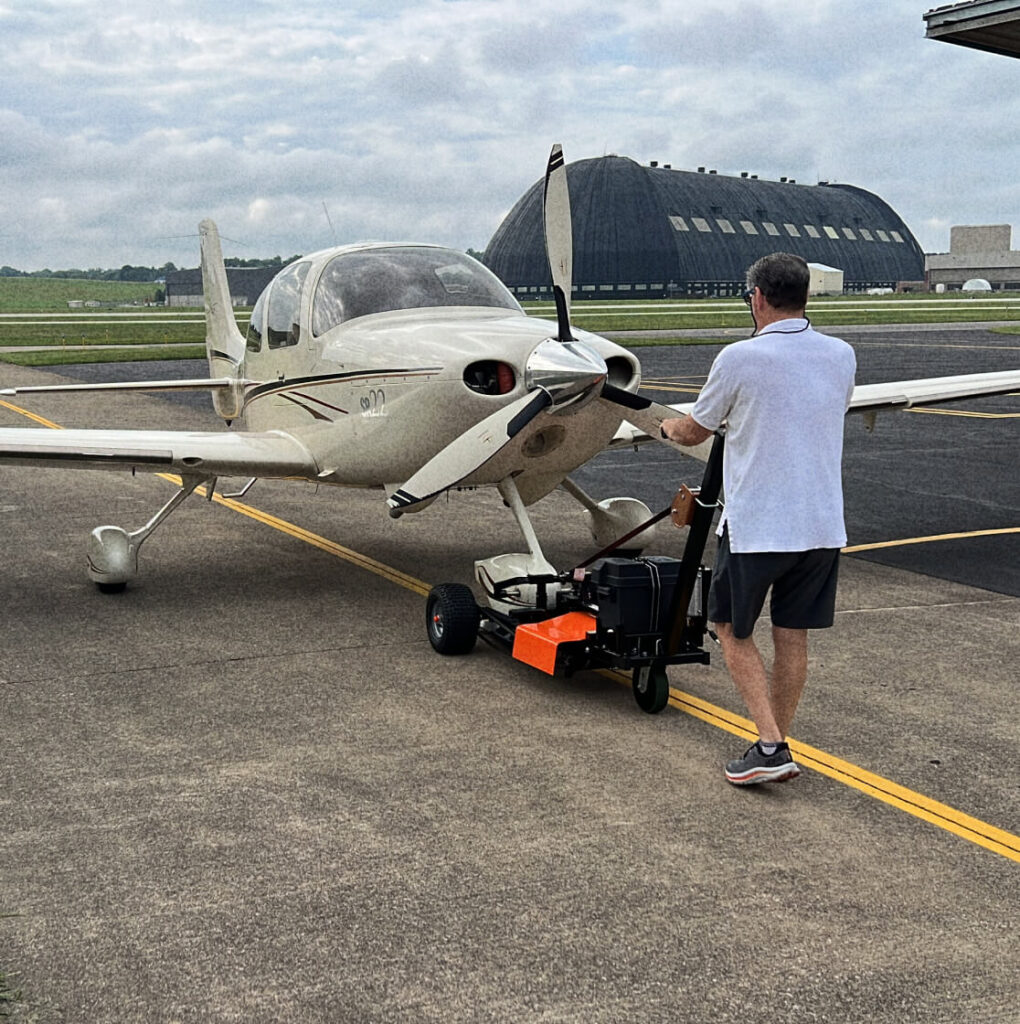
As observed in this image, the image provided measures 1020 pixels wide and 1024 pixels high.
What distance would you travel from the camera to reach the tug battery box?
238 inches

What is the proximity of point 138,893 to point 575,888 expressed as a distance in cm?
151

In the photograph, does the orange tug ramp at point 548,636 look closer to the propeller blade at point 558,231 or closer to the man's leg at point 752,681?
the man's leg at point 752,681

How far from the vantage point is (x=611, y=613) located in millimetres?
6105

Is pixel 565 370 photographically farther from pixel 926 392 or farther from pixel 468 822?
pixel 926 392

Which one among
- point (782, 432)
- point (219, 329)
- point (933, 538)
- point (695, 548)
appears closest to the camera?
point (782, 432)

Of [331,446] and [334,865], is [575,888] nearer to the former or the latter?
[334,865]

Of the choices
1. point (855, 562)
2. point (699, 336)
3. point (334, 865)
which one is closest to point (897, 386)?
point (855, 562)

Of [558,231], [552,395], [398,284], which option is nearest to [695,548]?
[552,395]

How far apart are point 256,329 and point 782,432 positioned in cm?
605

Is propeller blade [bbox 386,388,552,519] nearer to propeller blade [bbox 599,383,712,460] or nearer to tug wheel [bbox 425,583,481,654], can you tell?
propeller blade [bbox 599,383,712,460]

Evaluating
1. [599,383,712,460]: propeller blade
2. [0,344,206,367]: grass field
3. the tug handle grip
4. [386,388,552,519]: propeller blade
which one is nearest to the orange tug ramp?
the tug handle grip

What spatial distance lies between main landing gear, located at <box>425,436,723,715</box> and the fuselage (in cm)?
80

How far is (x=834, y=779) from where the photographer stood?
17.4ft

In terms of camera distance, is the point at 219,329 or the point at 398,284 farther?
the point at 219,329
